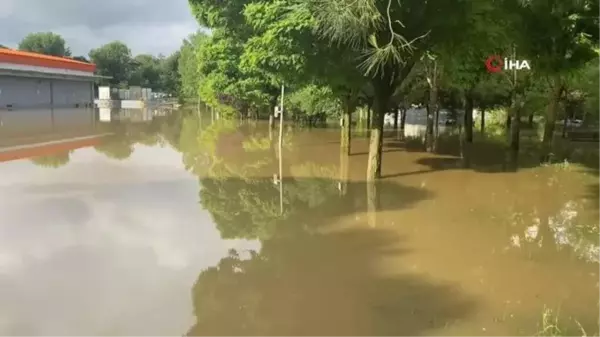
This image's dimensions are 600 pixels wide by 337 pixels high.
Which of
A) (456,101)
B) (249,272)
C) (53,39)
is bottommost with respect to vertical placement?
(249,272)

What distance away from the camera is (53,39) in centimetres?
11462

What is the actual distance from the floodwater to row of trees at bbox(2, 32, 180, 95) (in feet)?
295

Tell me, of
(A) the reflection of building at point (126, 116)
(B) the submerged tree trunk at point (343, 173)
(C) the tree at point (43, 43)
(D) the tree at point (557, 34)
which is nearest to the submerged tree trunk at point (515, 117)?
(D) the tree at point (557, 34)

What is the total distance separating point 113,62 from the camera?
10525cm

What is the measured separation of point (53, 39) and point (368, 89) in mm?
104332

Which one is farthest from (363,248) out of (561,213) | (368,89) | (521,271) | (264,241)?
→ (368,89)

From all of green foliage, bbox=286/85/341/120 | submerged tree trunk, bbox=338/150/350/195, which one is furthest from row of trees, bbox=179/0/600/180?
green foliage, bbox=286/85/341/120

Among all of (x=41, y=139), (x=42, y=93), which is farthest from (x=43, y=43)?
(x=41, y=139)

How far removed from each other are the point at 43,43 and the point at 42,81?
51.5 m

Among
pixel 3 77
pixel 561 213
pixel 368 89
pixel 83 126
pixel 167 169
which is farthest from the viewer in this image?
pixel 3 77

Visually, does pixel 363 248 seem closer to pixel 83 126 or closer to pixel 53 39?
pixel 83 126

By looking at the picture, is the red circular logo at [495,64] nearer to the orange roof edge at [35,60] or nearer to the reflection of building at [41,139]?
the reflection of building at [41,139]

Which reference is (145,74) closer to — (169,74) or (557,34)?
(169,74)

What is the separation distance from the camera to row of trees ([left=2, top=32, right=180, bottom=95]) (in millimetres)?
104637
